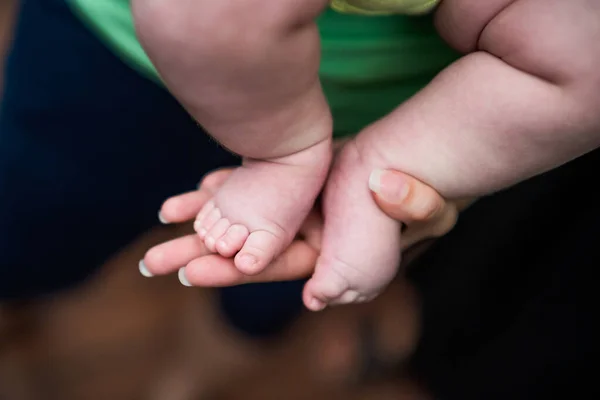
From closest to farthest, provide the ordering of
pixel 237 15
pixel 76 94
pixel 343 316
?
pixel 237 15 < pixel 76 94 < pixel 343 316

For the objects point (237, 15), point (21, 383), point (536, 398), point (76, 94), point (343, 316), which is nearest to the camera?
point (237, 15)

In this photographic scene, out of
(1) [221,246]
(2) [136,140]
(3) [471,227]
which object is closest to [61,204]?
(2) [136,140]

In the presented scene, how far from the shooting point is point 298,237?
572 mm

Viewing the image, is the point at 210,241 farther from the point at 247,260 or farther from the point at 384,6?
the point at 384,6

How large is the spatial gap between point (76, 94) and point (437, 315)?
663 millimetres

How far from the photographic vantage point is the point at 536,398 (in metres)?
0.84

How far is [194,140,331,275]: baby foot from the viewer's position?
1.58 ft

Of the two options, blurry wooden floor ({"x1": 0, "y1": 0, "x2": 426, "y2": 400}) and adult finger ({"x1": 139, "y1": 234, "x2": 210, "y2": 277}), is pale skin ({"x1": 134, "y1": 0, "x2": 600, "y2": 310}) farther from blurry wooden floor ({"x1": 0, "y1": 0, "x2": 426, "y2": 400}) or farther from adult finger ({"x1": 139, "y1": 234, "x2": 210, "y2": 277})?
blurry wooden floor ({"x1": 0, "y1": 0, "x2": 426, "y2": 400})

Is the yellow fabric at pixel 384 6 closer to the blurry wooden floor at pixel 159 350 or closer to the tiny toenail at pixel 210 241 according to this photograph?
the tiny toenail at pixel 210 241

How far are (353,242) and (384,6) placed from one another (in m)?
0.18

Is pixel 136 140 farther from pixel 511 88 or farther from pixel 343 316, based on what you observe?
pixel 343 316

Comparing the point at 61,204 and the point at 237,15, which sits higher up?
the point at 237,15

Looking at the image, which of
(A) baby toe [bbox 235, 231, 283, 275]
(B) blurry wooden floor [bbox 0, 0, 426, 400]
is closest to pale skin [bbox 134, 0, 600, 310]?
(A) baby toe [bbox 235, 231, 283, 275]

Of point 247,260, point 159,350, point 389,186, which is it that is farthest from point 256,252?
point 159,350
